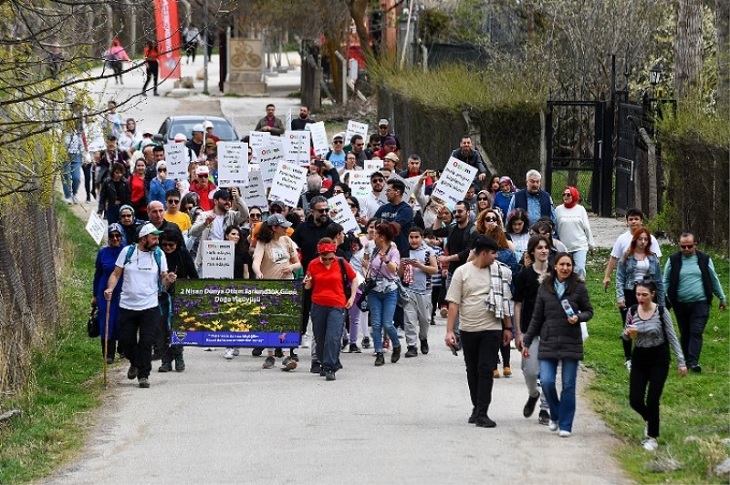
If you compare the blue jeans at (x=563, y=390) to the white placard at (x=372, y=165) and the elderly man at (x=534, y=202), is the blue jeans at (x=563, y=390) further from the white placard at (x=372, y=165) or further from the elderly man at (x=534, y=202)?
the white placard at (x=372, y=165)

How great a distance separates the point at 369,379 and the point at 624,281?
2.86 meters

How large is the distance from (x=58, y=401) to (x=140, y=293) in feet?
4.34

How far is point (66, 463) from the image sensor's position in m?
11.7

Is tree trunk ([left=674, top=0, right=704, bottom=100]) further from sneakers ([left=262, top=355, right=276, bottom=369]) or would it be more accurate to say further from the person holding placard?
sneakers ([left=262, top=355, right=276, bottom=369])

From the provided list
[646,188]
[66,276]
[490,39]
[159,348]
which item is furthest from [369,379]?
[490,39]

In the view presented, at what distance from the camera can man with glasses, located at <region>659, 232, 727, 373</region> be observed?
50.7 feet

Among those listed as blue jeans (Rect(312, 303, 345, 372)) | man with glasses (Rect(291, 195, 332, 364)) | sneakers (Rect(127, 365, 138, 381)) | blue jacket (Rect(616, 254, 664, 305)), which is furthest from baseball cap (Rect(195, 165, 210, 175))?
blue jacket (Rect(616, 254, 664, 305))

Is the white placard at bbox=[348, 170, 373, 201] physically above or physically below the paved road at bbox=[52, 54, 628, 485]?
above

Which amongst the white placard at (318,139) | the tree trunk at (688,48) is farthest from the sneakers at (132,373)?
the tree trunk at (688,48)

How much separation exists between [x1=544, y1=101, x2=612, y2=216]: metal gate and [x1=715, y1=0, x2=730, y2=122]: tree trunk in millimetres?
2455

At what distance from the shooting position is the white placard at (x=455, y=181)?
800 inches

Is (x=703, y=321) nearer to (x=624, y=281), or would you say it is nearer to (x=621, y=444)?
(x=624, y=281)

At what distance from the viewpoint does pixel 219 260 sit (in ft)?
53.9

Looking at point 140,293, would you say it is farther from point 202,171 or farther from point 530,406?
point 202,171
